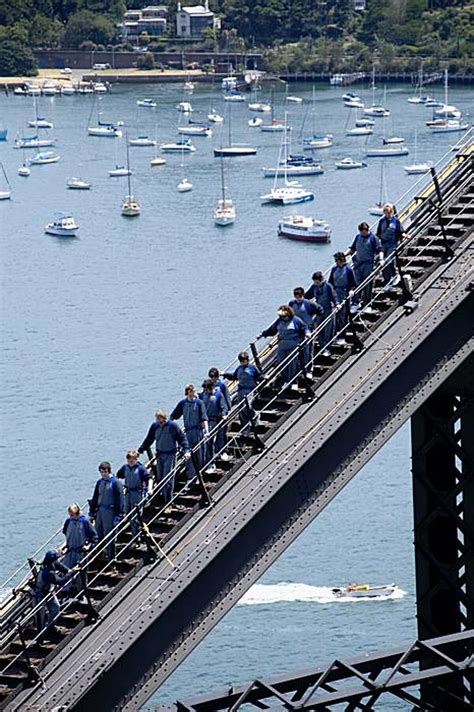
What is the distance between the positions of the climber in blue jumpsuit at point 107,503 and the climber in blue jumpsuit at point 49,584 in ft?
3.15

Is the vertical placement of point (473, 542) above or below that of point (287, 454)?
below

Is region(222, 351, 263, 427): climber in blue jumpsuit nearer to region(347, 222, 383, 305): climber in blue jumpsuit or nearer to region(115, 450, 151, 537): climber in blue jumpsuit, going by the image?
region(115, 450, 151, 537): climber in blue jumpsuit

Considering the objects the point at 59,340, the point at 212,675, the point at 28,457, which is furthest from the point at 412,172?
the point at 212,675

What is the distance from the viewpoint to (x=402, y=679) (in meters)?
23.9

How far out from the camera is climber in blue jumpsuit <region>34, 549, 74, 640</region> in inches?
996

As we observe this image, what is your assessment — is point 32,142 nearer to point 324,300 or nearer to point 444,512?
point 324,300

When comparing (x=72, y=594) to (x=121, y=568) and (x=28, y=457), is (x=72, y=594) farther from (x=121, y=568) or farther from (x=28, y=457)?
(x=28, y=457)

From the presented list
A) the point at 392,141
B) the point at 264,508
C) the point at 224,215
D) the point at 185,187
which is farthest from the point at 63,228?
the point at 264,508

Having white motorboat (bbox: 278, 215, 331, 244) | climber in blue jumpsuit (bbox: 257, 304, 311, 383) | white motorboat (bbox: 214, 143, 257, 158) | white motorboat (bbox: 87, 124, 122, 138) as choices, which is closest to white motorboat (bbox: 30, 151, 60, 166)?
white motorboat (bbox: 87, 124, 122, 138)

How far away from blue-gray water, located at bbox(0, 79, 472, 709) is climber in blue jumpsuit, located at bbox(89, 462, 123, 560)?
94.9 ft

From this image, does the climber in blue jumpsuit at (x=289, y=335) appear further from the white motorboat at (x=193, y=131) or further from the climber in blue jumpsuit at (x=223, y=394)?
the white motorboat at (x=193, y=131)

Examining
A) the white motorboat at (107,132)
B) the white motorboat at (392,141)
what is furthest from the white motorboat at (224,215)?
the white motorboat at (107,132)

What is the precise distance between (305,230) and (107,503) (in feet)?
358

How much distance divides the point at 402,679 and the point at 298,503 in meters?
3.19
